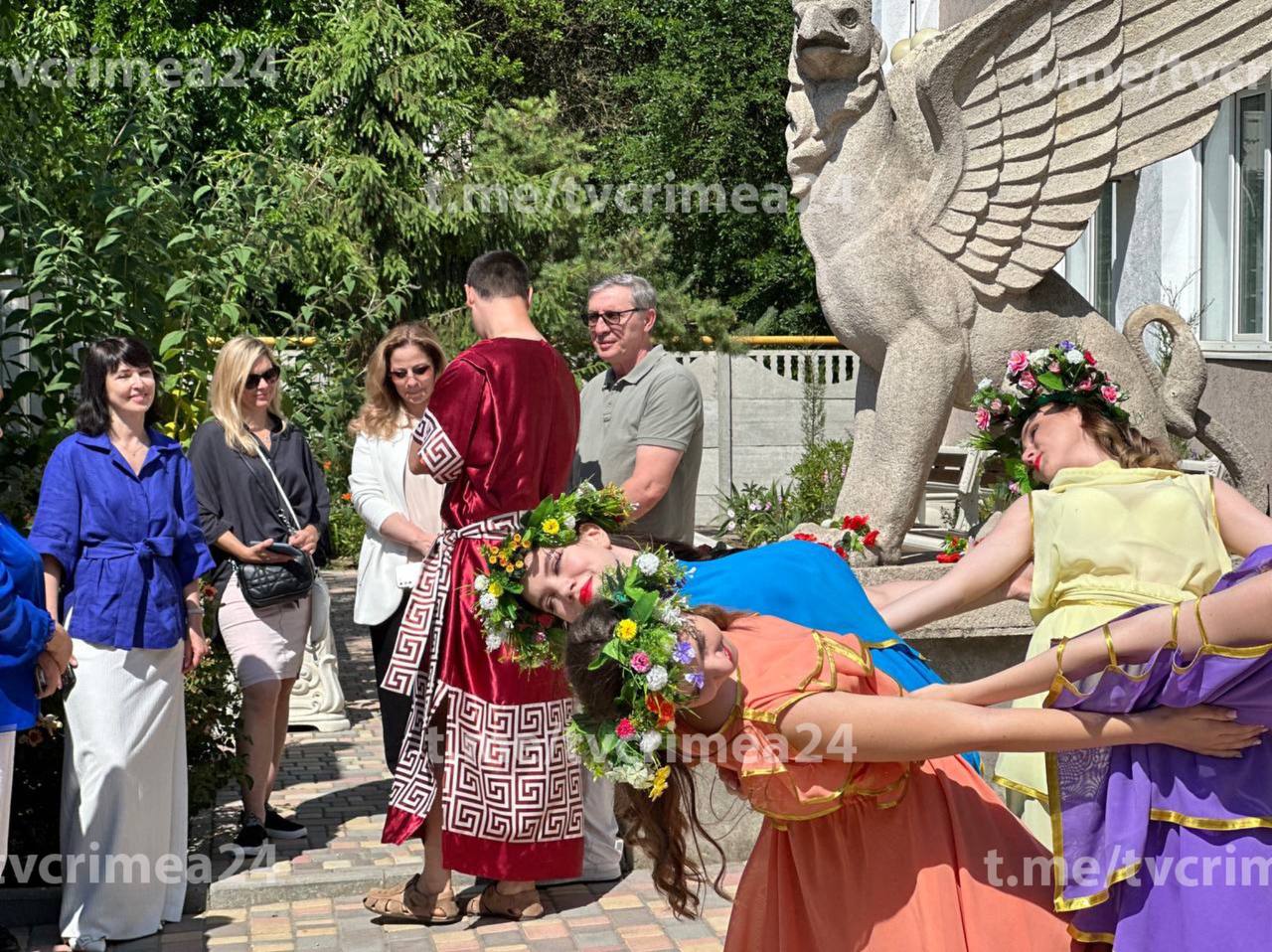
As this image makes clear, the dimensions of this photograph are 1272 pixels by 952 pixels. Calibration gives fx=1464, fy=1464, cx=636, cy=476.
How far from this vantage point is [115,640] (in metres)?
4.51

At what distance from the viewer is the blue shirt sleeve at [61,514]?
4.50 m

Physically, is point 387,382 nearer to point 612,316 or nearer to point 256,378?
point 256,378

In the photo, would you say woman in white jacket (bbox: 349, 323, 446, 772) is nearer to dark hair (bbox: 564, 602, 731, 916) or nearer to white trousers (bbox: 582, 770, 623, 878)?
white trousers (bbox: 582, 770, 623, 878)

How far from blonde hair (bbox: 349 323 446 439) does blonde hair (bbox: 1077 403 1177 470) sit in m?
2.69

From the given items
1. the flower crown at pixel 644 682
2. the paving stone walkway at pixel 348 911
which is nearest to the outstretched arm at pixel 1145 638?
the flower crown at pixel 644 682

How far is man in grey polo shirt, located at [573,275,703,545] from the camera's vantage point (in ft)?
16.5

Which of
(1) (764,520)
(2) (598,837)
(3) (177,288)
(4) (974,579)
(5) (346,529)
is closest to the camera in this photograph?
(4) (974,579)

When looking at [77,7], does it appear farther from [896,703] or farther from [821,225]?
[896,703]

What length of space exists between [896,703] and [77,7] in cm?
2108

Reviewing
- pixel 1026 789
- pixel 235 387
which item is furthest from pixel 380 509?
pixel 1026 789

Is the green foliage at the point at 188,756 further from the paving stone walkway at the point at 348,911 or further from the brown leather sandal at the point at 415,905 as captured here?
the brown leather sandal at the point at 415,905

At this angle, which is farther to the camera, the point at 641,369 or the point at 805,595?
the point at 641,369

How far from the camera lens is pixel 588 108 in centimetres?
2514

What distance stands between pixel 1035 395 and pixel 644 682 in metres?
2.24
